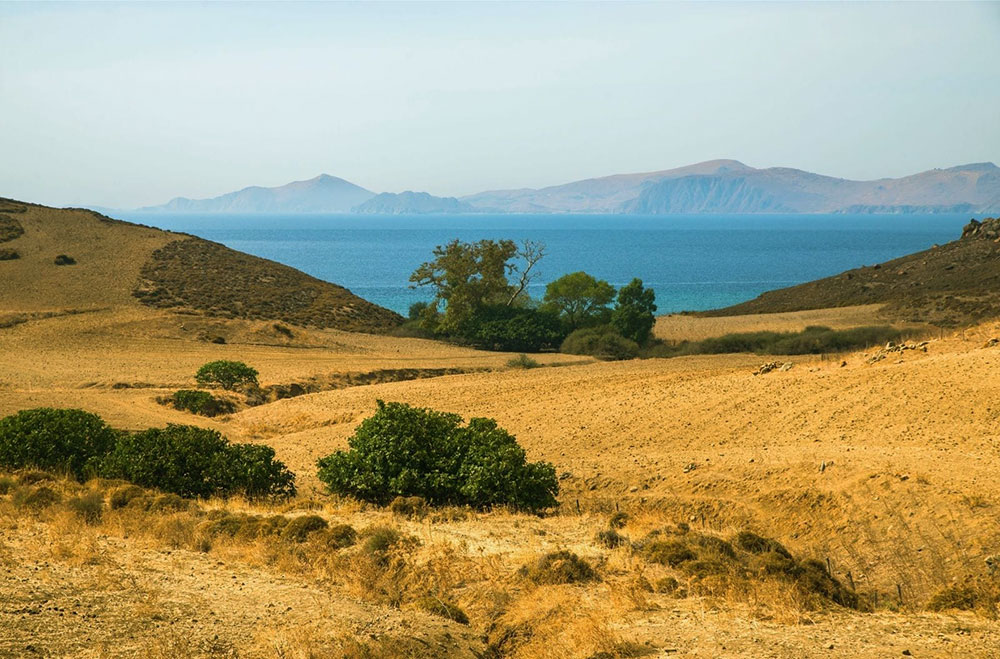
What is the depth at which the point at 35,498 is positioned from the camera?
13.0 metres

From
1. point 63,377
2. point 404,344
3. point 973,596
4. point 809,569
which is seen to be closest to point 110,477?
point 809,569

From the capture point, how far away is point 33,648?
7543mm

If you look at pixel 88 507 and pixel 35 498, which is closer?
pixel 88 507

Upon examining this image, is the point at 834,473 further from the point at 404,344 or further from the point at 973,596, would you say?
the point at 404,344

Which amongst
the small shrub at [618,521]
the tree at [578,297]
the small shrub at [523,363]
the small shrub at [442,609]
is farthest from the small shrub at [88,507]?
the tree at [578,297]

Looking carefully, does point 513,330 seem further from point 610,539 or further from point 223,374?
point 610,539

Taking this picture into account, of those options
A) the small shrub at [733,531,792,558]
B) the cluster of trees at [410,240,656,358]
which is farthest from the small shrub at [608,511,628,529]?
the cluster of trees at [410,240,656,358]

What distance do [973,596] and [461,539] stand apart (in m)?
5.97

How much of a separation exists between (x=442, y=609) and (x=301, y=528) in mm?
3293

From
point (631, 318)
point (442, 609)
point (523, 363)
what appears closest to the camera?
point (442, 609)

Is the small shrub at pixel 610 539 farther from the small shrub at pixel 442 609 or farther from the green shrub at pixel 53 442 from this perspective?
the green shrub at pixel 53 442

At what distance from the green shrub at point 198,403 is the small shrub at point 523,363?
1394cm

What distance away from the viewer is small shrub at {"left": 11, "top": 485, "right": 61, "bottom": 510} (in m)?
12.9

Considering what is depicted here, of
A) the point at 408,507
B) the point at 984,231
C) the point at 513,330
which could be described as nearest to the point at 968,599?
the point at 408,507
